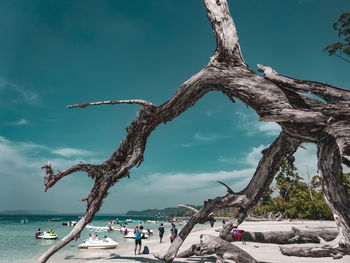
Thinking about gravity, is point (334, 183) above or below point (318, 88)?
below

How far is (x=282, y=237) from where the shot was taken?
674 cm

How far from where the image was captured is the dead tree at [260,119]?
2.50 m

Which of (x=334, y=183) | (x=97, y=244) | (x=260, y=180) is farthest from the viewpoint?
(x=97, y=244)

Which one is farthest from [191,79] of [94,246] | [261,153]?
[94,246]

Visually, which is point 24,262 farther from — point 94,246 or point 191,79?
point 191,79

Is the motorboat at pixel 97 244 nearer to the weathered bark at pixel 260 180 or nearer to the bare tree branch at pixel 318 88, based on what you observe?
the weathered bark at pixel 260 180

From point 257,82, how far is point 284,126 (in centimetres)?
68

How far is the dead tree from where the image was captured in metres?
2.50

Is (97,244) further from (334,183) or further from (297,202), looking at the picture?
(297,202)

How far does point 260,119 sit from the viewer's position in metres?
2.89

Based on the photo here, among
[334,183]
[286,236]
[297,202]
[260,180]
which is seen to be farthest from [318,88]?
[297,202]

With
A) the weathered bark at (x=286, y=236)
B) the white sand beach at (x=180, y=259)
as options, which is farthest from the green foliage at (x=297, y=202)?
the weathered bark at (x=286, y=236)

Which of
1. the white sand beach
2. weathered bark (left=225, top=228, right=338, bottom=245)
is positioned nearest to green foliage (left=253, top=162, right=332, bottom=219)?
the white sand beach

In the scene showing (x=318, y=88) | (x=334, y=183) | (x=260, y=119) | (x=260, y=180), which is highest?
(x=318, y=88)
